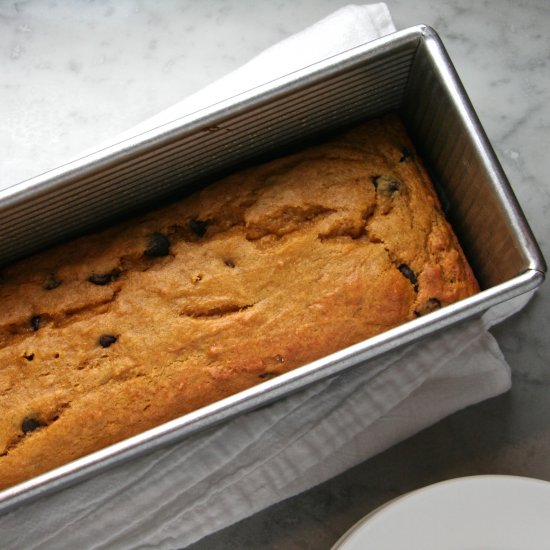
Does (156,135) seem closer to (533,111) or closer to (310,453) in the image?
(310,453)

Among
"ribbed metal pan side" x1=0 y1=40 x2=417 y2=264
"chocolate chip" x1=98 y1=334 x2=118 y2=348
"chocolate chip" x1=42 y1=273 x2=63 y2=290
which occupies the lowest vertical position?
"chocolate chip" x1=98 y1=334 x2=118 y2=348

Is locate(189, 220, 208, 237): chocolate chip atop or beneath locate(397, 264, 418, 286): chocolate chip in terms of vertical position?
atop

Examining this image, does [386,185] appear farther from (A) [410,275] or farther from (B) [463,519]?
(B) [463,519]

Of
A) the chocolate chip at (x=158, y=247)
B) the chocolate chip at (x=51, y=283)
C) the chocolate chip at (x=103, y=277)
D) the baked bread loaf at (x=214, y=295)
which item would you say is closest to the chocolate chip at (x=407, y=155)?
the baked bread loaf at (x=214, y=295)

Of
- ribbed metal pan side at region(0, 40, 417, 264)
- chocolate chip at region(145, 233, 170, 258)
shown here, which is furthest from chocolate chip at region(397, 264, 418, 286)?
chocolate chip at region(145, 233, 170, 258)

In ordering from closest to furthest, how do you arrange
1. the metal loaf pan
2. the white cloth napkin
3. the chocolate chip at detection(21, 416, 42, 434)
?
the metal loaf pan
the chocolate chip at detection(21, 416, 42, 434)
the white cloth napkin

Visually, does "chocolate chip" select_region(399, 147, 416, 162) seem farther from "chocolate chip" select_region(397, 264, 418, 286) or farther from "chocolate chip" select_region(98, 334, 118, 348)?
"chocolate chip" select_region(98, 334, 118, 348)

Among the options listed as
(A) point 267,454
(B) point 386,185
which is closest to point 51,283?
(A) point 267,454

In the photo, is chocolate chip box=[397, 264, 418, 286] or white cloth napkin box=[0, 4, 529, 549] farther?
white cloth napkin box=[0, 4, 529, 549]
